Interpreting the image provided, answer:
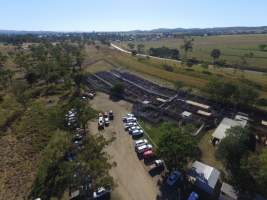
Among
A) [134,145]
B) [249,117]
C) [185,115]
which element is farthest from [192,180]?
[249,117]

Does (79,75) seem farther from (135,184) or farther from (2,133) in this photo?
(135,184)

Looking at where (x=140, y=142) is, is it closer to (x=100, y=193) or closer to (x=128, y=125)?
(x=128, y=125)

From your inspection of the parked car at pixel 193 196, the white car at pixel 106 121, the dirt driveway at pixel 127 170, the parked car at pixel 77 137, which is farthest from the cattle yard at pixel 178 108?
the parked car at pixel 193 196

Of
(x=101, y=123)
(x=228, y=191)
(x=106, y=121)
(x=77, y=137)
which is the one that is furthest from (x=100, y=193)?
(x=106, y=121)

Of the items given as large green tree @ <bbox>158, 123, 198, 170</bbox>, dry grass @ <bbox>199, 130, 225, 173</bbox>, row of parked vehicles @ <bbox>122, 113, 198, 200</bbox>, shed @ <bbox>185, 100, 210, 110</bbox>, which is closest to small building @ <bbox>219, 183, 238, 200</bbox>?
row of parked vehicles @ <bbox>122, 113, 198, 200</bbox>

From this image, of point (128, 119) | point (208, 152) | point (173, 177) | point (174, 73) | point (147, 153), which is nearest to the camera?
point (173, 177)

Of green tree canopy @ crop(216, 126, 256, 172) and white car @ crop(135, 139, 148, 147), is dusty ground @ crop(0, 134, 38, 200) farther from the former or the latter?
green tree canopy @ crop(216, 126, 256, 172)
